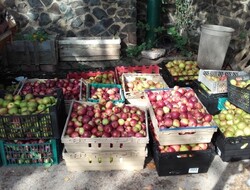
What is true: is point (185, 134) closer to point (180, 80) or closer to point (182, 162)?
point (182, 162)

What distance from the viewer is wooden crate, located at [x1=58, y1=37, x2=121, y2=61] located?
6961 mm

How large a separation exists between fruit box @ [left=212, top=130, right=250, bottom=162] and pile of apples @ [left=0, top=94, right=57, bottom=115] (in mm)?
2448

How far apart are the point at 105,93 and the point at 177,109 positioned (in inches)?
52.8

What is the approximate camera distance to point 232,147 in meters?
4.07

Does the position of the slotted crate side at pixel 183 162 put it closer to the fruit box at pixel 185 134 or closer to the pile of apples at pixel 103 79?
the fruit box at pixel 185 134

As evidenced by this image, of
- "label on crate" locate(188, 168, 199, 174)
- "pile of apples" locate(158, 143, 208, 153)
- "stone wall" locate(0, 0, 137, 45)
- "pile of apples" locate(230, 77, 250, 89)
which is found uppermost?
"stone wall" locate(0, 0, 137, 45)

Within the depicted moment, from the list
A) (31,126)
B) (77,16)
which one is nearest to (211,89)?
(31,126)

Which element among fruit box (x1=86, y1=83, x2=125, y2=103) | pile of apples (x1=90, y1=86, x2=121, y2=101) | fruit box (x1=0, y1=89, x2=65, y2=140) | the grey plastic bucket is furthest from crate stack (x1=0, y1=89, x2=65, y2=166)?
the grey plastic bucket

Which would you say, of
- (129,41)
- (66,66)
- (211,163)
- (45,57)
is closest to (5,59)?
Answer: (45,57)

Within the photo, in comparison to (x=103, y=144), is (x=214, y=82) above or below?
above

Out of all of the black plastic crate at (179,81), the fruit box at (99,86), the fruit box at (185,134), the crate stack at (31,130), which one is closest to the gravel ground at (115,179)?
the crate stack at (31,130)

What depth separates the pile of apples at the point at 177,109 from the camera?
3.87 metres

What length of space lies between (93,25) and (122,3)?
907mm

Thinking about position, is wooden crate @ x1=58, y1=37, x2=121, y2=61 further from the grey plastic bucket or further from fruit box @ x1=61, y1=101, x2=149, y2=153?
fruit box @ x1=61, y1=101, x2=149, y2=153
